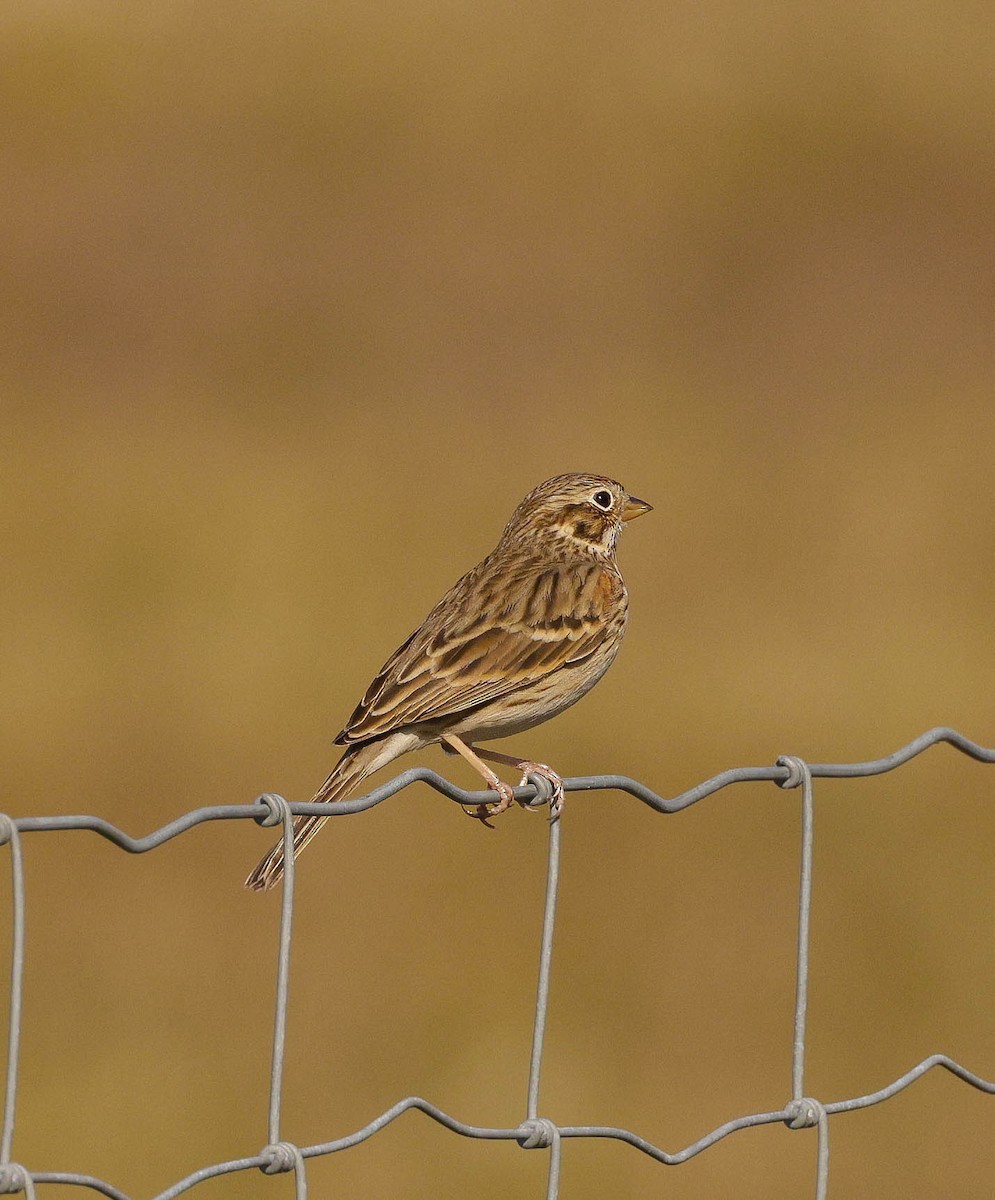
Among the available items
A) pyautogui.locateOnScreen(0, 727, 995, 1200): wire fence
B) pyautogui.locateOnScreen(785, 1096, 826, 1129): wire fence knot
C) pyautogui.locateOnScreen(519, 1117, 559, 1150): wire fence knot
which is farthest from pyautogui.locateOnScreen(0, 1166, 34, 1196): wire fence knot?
pyautogui.locateOnScreen(785, 1096, 826, 1129): wire fence knot

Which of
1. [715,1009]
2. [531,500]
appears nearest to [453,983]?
[715,1009]

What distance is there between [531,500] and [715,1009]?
423cm

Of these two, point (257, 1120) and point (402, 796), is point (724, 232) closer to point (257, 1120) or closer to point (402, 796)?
point (402, 796)

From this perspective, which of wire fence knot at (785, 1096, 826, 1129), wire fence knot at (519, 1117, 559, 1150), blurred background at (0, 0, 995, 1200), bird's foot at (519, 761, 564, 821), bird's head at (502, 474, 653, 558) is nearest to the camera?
wire fence knot at (519, 1117, 559, 1150)

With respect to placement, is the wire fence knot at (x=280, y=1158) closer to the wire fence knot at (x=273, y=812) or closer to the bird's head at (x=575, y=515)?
the wire fence knot at (x=273, y=812)

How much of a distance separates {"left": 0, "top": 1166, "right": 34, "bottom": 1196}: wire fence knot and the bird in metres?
2.55

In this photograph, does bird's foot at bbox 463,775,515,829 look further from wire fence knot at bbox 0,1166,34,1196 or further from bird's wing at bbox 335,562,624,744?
wire fence knot at bbox 0,1166,34,1196

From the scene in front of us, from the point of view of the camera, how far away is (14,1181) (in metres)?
3.96

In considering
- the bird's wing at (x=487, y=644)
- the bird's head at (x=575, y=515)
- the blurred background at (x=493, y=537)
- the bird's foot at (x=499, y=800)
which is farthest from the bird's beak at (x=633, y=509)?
the blurred background at (x=493, y=537)

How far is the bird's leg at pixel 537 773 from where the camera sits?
566 centimetres

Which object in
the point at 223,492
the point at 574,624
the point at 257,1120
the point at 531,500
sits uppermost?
the point at 223,492

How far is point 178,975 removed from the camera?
11.9 meters

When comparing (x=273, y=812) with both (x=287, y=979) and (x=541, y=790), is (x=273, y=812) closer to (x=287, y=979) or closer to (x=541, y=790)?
(x=287, y=979)

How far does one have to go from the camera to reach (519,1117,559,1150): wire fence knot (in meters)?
4.97
